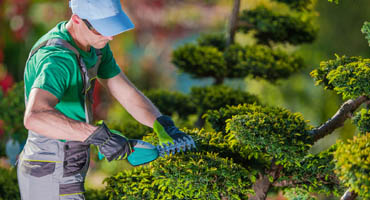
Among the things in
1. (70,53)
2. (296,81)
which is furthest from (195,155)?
(296,81)

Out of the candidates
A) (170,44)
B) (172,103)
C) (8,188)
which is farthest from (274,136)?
(170,44)

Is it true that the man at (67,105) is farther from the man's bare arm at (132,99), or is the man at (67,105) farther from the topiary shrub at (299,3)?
the topiary shrub at (299,3)

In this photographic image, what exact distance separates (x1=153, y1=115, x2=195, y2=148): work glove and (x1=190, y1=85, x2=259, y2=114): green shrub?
135 centimetres

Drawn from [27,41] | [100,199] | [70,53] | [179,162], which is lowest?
[100,199]

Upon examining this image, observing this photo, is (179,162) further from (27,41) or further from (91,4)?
(27,41)

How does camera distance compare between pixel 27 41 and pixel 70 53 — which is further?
pixel 27 41

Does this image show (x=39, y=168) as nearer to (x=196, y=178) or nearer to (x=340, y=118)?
(x=196, y=178)

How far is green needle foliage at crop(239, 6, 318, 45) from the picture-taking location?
3688mm

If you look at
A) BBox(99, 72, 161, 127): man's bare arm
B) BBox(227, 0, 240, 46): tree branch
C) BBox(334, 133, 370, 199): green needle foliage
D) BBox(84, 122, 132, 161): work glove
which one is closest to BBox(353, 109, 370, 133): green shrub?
BBox(334, 133, 370, 199): green needle foliage

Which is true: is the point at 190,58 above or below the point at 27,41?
below

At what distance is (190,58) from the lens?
3609mm

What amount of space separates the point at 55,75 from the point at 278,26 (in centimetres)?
238

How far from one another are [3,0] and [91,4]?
818 centimetres

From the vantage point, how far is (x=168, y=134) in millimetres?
2102
